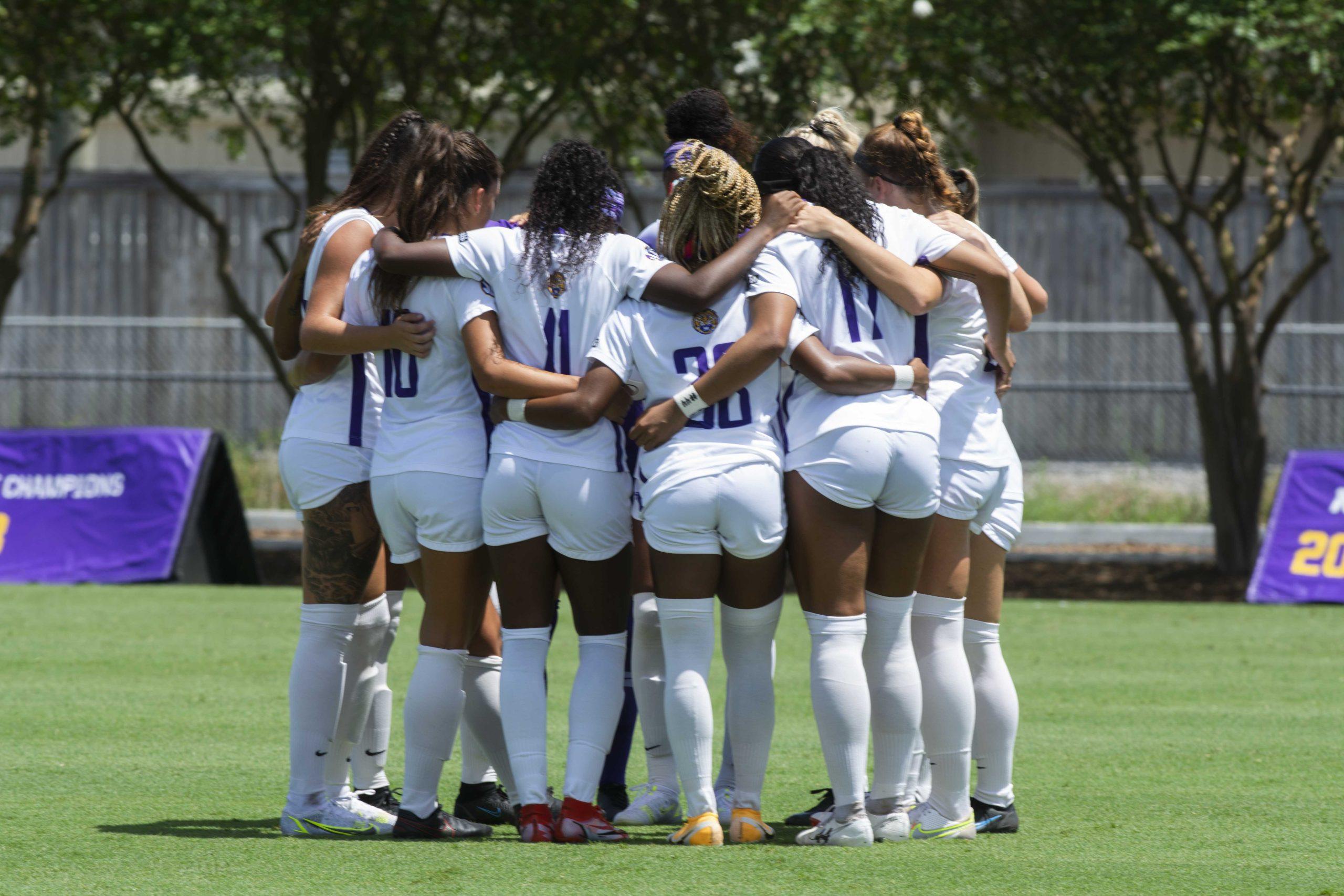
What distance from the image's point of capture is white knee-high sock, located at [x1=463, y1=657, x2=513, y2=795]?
4863 mm

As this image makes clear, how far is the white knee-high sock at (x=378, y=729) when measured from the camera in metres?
4.96

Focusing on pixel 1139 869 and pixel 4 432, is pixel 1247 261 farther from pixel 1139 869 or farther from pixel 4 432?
pixel 1139 869

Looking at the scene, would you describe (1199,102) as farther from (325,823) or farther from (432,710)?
(325,823)

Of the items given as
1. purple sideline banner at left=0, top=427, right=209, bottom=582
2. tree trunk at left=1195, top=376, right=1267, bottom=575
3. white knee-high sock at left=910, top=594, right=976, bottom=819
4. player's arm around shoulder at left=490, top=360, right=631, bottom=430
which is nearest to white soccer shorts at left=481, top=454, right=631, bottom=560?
player's arm around shoulder at left=490, top=360, right=631, bottom=430

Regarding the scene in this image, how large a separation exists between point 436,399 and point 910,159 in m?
1.58

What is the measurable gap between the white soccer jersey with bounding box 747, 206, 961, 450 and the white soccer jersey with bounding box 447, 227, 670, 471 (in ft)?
1.15

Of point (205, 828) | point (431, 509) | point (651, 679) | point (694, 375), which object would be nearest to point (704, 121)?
point (694, 375)

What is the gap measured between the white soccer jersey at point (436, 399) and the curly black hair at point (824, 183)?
0.91 m

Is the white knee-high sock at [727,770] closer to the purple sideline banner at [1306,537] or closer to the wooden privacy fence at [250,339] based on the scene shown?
the purple sideline banner at [1306,537]

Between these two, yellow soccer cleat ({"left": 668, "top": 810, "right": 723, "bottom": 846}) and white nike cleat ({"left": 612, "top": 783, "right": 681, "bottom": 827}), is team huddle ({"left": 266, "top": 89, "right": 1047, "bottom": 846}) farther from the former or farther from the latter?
white nike cleat ({"left": 612, "top": 783, "right": 681, "bottom": 827})

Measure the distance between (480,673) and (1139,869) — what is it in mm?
2012

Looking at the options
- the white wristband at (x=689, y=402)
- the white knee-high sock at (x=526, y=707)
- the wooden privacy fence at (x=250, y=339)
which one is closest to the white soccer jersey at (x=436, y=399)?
the white knee-high sock at (x=526, y=707)

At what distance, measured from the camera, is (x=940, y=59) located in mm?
12039

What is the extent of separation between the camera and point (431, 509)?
4391mm
